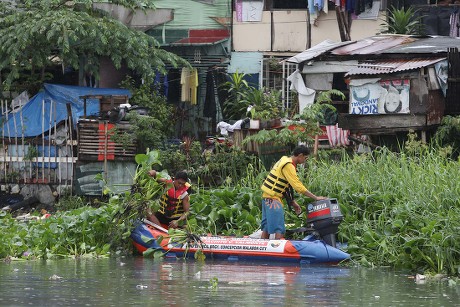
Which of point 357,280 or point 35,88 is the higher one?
point 35,88

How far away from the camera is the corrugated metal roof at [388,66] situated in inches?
832

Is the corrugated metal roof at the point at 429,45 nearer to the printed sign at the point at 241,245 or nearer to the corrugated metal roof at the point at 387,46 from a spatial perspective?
the corrugated metal roof at the point at 387,46

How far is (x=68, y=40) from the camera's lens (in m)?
23.8

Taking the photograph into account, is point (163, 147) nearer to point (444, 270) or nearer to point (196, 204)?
point (196, 204)

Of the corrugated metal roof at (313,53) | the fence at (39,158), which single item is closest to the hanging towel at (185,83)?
the corrugated metal roof at (313,53)

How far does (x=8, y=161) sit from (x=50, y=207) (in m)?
1.49

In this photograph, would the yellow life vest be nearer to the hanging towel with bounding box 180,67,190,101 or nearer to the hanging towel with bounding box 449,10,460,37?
the hanging towel with bounding box 449,10,460,37

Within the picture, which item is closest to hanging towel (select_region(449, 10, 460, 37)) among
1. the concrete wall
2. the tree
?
the concrete wall

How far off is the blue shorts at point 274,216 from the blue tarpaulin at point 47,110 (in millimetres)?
9515


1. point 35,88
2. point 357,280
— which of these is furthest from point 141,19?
point 357,280

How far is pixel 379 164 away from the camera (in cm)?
1722

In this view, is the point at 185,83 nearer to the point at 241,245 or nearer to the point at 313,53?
the point at 313,53

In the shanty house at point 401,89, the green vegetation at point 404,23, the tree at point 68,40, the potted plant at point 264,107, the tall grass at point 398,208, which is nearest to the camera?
the tall grass at point 398,208

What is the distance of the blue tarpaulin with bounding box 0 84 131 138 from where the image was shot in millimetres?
24312
